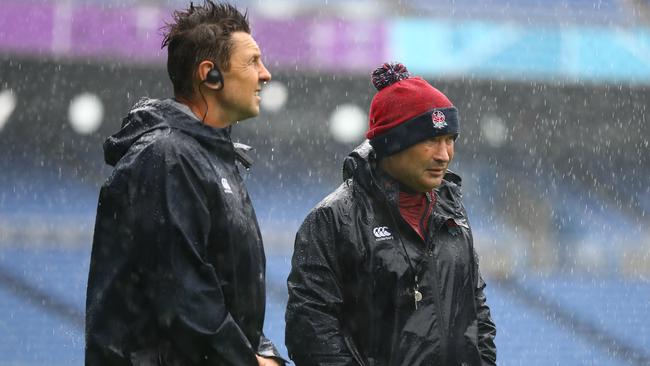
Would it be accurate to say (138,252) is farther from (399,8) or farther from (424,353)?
(399,8)

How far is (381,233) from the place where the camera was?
9.21 feet

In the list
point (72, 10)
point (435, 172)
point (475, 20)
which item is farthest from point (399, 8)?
point (435, 172)

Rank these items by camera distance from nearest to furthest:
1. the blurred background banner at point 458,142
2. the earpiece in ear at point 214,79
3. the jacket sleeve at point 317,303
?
the earpiece in ear at point 214,79, the jacket sleeve at point 317,303, the blurred background banner at point 458,142

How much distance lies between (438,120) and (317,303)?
59cm

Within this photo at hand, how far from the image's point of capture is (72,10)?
1069 cm

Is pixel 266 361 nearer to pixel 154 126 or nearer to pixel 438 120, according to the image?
pixel 154 126

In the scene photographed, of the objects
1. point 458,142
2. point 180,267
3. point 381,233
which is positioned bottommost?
point 458,142

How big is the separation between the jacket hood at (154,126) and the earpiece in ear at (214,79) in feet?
0.30

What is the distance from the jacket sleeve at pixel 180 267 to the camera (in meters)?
2.13

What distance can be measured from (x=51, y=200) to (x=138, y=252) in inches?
412

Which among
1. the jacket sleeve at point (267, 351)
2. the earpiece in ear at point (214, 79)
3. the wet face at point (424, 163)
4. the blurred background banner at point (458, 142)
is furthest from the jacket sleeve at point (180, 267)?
the blurred background banner at point (458, 142)

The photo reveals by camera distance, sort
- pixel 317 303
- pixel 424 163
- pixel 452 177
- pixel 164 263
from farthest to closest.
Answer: pixel 452 177 → pixel 424 163 → pixel 317 303 → pixel 164 263

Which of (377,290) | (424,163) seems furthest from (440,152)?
(377,290)

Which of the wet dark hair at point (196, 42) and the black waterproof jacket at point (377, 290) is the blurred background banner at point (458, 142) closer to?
the black waterproof jacket at point (377, 290)
